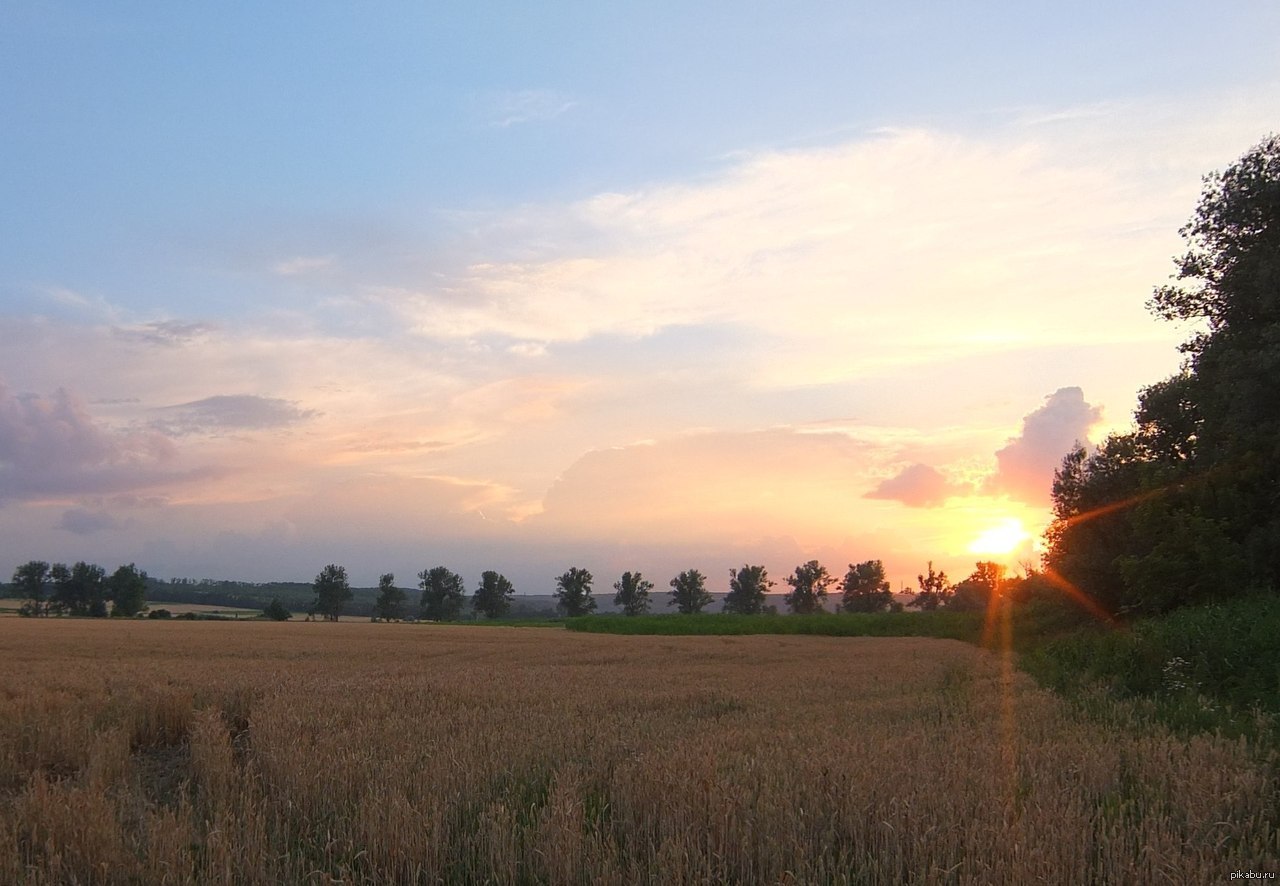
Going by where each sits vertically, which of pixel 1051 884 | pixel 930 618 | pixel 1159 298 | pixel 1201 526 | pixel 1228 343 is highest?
pixel 1159 298

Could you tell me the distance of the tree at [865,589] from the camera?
13138 cm

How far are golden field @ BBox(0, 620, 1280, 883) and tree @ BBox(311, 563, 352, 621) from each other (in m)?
155

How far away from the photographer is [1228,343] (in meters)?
26.1

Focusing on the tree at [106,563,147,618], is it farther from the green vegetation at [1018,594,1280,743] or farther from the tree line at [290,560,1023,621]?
the green vegetation at [1018,594,1280,743]

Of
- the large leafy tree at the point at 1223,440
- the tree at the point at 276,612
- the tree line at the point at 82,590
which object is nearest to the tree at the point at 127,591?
the tree line at the point at 82,590

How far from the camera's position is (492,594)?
159875 millimetres

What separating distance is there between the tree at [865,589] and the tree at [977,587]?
1743 inches

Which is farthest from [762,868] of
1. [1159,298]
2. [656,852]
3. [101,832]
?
[1159,298]

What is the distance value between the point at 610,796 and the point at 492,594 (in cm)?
15726

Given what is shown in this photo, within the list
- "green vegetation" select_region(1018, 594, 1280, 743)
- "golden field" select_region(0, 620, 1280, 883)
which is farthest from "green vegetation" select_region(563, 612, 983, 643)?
"golden field" select_region(0, 620, 1280, 883)

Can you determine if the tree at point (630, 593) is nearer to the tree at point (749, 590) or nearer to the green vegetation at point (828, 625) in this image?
the tree at point (749, 590)

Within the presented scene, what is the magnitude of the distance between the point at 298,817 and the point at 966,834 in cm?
512

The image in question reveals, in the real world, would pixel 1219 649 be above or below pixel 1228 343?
below

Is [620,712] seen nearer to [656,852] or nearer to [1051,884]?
[656,852]
